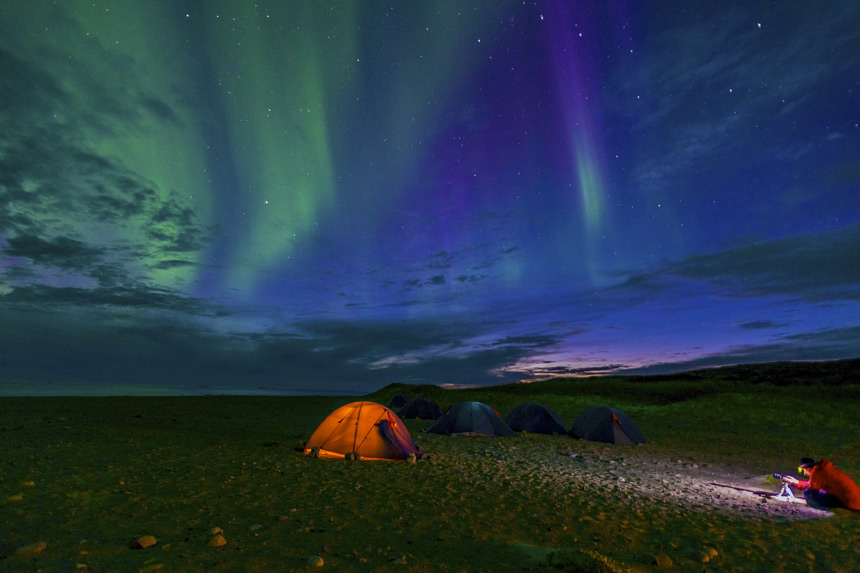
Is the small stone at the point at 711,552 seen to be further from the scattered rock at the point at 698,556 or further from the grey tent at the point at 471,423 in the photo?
the grey tent at the point at 471,423

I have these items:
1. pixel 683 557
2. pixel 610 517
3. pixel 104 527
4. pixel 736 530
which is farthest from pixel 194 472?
pixel 736 530

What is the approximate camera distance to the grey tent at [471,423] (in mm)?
20406

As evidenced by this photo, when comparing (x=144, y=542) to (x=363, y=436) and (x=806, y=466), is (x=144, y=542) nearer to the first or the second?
(x=363, y=436)

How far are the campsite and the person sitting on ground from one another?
0.36 meters

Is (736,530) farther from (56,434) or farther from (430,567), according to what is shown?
(56,434)

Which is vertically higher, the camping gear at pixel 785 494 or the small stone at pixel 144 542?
the small stone at pixel 144 542

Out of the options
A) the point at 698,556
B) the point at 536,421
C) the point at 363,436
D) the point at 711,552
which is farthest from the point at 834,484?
the point at 536,421

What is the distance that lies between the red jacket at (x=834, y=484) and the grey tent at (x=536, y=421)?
495 inches

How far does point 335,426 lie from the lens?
14578mm

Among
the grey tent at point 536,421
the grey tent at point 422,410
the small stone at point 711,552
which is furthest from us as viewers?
the grey tent at point 422,410

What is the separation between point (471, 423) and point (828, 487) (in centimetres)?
1320

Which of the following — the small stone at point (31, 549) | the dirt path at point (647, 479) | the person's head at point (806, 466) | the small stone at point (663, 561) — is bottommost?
the dirt path at point (647, 479)

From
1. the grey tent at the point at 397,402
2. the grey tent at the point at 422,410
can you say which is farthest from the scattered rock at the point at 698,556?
the grey tent at the point at 397,402

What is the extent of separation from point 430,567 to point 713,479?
40.3 ft
